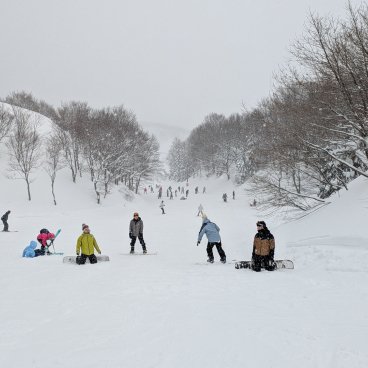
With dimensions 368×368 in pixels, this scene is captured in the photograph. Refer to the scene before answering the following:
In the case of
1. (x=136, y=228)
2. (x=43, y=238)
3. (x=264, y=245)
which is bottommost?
(x=43, y=238)

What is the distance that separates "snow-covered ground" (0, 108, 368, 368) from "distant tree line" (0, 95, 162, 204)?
98.4 feet

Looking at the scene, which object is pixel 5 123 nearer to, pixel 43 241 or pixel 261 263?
pixel 43 241

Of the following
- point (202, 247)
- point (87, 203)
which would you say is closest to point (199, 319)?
point (202, 247)

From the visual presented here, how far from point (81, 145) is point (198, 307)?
39894 mm

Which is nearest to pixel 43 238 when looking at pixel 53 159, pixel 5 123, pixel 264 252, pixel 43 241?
pixel 43 241

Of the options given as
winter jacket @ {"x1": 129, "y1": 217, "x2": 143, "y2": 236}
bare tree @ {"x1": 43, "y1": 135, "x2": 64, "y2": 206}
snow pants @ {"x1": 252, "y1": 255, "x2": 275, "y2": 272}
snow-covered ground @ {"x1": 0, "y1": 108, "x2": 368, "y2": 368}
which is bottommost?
snow-covered ground @ {"x1": 0, "y1": 108, "x2": 368, "y2": 368}

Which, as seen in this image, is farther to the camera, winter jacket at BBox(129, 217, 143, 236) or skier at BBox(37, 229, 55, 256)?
winter jacket at BBox(129, 217, 143, 236)

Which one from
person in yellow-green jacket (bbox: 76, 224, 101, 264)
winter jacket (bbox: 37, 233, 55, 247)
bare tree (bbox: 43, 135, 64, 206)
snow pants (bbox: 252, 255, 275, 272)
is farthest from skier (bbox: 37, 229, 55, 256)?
bare tree (bbox: 43, 135, 64, 206)

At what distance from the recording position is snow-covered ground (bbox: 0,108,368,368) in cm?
393

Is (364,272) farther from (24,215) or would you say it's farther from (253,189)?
(24,215)

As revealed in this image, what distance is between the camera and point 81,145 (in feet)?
139

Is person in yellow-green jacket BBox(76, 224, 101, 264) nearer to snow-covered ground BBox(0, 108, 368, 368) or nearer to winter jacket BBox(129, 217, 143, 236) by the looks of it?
snow-covered ground BBox(0, 108, 368, 368)

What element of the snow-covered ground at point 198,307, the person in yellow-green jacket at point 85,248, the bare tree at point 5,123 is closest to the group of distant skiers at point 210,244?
the person in yellow-green jacket at point 85,248

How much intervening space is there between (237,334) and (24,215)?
Result: 28.7m
